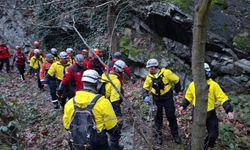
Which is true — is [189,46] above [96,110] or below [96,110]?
above

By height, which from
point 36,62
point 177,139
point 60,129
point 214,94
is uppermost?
point 214,94

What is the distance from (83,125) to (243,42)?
726 cm

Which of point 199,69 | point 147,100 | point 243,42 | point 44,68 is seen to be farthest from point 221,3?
point 199,69

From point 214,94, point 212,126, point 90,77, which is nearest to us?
point 90,77

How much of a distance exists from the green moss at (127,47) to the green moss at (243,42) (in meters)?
4.84

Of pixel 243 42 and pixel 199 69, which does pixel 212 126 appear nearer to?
pixel 199 69

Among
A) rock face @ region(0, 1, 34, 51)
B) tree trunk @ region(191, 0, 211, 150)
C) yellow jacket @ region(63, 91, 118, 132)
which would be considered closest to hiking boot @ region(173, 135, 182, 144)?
yellow jacket @ region(63, 91, 118, 132)

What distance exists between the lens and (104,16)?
57.0 ft

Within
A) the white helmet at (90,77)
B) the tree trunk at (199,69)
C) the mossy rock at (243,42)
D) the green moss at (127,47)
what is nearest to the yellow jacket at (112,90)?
the white helmet at (90,77)

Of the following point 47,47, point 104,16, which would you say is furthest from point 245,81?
point 47,47

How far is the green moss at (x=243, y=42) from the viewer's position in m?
11.3

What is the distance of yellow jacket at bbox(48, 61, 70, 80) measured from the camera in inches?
454

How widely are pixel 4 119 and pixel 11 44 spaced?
50.8 ft

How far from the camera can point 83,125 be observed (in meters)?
5.81
